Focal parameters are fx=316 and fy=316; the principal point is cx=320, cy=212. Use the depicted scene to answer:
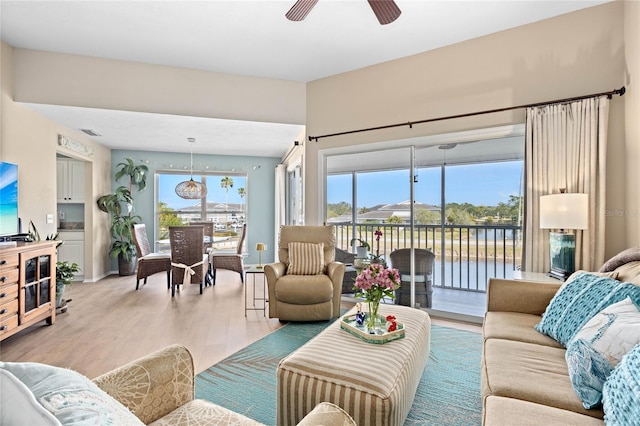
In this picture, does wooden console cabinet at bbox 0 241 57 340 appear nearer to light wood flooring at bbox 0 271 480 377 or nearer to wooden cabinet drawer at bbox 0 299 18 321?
wooden cabinet drawer at bbox 0 299 18 321

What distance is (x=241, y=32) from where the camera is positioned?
3.23 meters

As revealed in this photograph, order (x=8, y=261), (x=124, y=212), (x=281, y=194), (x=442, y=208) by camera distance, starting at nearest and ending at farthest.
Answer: (x=8, y=261), (x=442, y=208), (x=124, y=212), (x=281, y=194)

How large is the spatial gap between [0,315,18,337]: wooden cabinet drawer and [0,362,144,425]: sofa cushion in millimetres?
2891

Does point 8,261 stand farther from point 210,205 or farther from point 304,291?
point 210,205

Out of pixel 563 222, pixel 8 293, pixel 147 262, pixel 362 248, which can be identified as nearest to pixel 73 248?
pixel 147 262

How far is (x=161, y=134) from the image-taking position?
16.5 ft

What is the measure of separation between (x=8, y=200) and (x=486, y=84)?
4.96 m

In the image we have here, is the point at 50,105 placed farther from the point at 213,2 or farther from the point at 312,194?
the point at 312,194

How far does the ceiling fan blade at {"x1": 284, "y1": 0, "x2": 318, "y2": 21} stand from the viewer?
218 cm

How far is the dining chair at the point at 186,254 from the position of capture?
455 centimetres

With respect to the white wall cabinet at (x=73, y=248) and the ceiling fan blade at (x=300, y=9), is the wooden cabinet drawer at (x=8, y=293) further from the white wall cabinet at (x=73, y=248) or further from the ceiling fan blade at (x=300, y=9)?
the ceiling fan blade at (x=300, y=9)

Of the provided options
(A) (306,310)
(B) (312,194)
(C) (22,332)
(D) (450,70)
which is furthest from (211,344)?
(D) (450,70)

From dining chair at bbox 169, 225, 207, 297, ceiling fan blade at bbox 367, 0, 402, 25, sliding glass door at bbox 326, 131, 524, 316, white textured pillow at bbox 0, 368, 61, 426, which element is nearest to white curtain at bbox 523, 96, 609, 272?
sliding glass door at bbox 326, 131, 524, 316

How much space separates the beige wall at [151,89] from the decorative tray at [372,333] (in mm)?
3173
